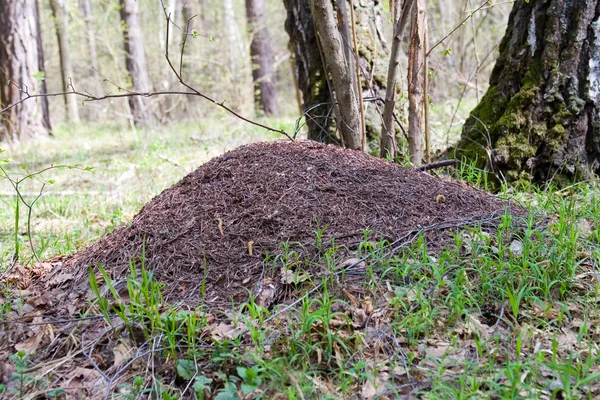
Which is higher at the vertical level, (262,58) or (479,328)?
(262,58)

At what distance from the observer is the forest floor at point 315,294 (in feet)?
5.90

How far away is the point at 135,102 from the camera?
1008 cm

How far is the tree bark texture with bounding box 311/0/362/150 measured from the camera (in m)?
3.23

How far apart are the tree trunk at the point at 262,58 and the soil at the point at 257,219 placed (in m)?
8.99

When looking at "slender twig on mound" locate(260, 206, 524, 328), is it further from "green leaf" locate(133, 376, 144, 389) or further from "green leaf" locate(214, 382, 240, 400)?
A: "green leaf" locate(133, 376, 144, 389)

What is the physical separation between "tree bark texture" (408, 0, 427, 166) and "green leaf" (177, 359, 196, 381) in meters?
2.39

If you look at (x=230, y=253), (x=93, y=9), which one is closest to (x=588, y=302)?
(x=230, y=253)

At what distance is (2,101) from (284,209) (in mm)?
8082

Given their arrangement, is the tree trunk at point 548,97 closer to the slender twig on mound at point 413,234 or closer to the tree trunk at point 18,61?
the slender twig on mound at point 413,234

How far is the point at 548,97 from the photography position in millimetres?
3500

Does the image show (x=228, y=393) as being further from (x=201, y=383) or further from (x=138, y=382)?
(x=138, y=382)

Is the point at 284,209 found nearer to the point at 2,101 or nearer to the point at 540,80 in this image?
the point at 540,80

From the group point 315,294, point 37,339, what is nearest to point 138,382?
point 37,339

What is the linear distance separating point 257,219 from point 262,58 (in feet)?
33.3
